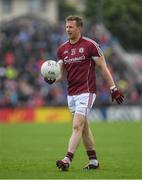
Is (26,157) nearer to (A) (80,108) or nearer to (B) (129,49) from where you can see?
(A) (80,108)

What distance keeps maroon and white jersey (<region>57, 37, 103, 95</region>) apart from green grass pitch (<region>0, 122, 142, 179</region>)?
1.37 metres

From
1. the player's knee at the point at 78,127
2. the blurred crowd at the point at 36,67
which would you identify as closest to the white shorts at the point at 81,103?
the player's knee at the point at 78,127

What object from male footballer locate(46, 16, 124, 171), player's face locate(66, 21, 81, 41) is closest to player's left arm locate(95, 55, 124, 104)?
male footballer locate(46, 16, 124, 171)

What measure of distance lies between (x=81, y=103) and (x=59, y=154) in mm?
4197

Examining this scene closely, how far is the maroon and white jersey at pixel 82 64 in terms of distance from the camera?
13773 mm

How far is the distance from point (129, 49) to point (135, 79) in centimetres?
2867

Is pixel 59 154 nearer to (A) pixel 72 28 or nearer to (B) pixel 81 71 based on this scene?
(B) pixel 81 71

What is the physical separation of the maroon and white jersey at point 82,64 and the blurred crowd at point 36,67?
23.5 meters

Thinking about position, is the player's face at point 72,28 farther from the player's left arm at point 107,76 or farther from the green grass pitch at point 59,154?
the green grass pitch at point 59,154

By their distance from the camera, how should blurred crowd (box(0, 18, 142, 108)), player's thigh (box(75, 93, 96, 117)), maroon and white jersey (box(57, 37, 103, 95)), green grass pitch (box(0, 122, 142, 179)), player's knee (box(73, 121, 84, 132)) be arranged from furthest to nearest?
1. blurred crowd (box(0, 18, 142, 108))
2. maroon and white jersey (box(57, 37, 103, 95))
3. player's thigh (box(75, 93, 96, 117))
4. player's knee (box(73, 121, 84, 132))
5. green grass pitch (box(0, 122, 142, 179))

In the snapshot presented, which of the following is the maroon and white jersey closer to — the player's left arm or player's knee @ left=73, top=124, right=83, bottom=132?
→ the player's left arm

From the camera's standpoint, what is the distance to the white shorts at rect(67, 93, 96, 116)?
44.8ft

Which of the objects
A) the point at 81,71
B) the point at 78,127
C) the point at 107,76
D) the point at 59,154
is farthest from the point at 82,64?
the point at 59,154

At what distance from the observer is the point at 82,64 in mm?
13812
